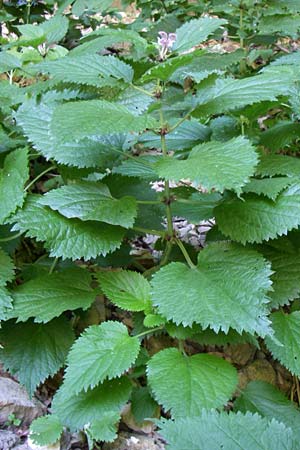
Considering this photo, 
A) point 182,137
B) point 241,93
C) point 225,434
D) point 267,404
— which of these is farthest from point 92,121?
point 267,404

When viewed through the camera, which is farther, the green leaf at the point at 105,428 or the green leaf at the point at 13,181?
the green leaf at the point at 13,181

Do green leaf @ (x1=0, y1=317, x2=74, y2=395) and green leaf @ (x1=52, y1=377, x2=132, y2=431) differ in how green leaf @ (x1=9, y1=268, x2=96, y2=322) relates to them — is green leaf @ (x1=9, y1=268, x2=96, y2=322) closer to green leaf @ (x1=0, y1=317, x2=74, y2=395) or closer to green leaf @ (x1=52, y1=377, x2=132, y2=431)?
green leaf @ (x1=0, y1=317, x2=74, y2=395)

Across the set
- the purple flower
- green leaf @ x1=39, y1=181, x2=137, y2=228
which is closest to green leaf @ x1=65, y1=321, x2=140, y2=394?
green leaf @ x1=39, y1=181, x2=137, y2=228

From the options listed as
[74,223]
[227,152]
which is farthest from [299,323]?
[74,223]

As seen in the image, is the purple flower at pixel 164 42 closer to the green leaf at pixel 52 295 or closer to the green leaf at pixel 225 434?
the green leaf at pixel 52 295

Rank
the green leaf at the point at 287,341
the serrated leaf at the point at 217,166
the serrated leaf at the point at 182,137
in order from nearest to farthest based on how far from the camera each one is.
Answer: the serrated leaf at the point at 217,166 < the green leaf at the point at 287,341 < the serrated leaf at the point at 182,137

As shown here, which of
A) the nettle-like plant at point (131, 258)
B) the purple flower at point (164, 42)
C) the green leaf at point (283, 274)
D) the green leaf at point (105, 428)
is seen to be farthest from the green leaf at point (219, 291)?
the purple flower at point (164, 42)

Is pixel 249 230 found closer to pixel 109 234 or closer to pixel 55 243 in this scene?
pixel 109 234
